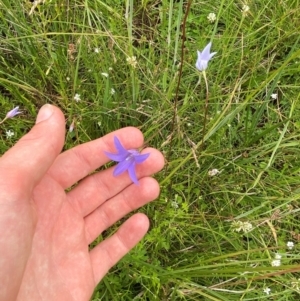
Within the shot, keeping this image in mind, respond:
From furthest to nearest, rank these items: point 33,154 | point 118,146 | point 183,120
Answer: point 183,120 → point 118,146 → point 33,154

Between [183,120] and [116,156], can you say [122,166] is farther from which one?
[183,120]

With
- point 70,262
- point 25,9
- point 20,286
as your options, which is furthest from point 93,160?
point 25,9

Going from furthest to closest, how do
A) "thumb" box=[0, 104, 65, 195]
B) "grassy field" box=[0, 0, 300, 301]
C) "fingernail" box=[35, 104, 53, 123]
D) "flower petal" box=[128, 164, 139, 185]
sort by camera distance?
"grassy field" box=[0, 0, 300, 301] → "flower petal" box=[128, 164, 139, 185] → "fingernail" box=[35, 104, 53, 123] → "thumb" box=[0, 104, 65, 195]

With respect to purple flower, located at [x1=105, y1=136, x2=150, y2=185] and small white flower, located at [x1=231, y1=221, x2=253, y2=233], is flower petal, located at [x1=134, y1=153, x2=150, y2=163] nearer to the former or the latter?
purple flower, located at [x1=105, y1=136, x2=150, y2=185]

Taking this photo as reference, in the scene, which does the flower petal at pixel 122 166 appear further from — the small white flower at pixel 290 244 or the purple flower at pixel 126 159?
the small white flower at pixel 290 244

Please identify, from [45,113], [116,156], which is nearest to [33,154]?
[45,113]

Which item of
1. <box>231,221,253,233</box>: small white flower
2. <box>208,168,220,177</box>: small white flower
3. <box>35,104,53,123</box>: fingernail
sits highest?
<box>35,104,53,123</box>: fingernail

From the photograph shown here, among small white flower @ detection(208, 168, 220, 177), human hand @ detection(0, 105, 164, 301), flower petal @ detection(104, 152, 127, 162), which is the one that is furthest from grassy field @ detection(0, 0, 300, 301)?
flower petal @ detection(104, 152, 127, 162)
